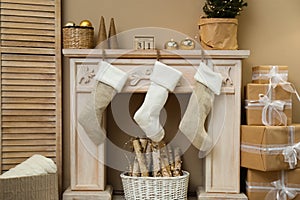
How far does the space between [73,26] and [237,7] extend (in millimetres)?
913

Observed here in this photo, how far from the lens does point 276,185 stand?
226cm

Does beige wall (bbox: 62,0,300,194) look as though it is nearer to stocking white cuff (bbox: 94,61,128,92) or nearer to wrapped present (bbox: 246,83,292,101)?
wrapped present (bbox: 246,83,292,101)

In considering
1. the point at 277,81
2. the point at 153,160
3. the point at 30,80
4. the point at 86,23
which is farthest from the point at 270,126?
the point at 30,80

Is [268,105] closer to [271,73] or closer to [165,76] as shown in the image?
[271,73]

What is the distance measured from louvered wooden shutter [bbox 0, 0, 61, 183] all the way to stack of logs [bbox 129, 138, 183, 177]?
50cm

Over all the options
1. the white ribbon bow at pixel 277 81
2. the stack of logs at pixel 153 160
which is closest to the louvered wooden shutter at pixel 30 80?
the stack of logs at pixel 153 160

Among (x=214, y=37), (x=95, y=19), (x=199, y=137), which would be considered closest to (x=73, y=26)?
(x=95, y=19)

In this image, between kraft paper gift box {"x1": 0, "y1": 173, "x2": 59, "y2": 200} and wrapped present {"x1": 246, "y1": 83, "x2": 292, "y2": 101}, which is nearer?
kraft paper gift box {"x1": 0, "y1": 173, "x2": 59, "y2": 200}

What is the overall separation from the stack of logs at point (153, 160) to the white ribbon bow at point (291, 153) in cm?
57

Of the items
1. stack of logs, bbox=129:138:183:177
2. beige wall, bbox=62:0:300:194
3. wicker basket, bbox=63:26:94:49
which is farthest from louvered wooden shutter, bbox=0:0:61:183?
stack of logs, bbox=129:138:183:177

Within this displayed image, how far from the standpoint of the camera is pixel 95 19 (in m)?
2.51

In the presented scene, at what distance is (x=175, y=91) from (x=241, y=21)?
2.16 feet

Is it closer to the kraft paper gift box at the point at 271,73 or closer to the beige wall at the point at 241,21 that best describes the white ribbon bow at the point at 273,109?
the kraft paper gift box at the point at 271,73

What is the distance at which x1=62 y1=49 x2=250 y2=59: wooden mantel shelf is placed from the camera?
7.38ft
